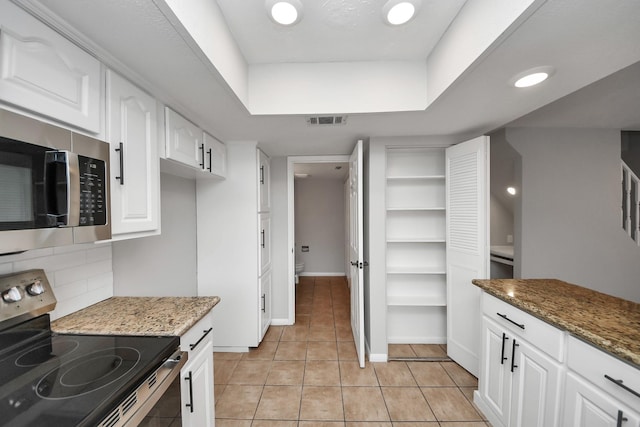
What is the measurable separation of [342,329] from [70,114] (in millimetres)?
3040

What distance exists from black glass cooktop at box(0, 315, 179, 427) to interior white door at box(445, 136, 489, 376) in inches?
88.7

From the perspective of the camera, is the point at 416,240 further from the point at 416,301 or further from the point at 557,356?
the point at 557,356

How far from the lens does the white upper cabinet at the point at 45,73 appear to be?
2.44ft

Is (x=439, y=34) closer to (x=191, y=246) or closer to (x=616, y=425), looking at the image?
(x=616, y=425)

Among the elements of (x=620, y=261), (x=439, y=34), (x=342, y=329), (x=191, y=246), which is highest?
(x=439, y=34)

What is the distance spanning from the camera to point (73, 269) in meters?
1.26

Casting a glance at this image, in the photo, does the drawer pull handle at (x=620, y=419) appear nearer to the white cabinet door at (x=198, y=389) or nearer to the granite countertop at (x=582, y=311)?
the granite countertop at (x=582, y=311)

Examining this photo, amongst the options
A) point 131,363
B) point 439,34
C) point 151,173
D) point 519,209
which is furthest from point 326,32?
point 519,209

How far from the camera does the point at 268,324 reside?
9.76ft

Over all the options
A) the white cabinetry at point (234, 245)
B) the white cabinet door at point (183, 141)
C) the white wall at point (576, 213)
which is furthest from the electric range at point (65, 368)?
the white wall at point (576, 213)

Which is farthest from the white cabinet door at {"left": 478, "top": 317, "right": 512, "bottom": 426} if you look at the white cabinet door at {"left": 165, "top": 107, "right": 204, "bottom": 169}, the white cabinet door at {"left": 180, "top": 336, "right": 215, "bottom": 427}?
the white cabinet door at {"left": 165, "top": 107, "right": 204, "bottom": 169}

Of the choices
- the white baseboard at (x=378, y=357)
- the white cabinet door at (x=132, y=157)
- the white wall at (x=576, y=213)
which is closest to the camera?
the white cabinet door at (x=132, y=157)

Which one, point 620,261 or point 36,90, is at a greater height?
point 36,90

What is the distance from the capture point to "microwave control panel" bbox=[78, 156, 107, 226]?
35.8 inches
